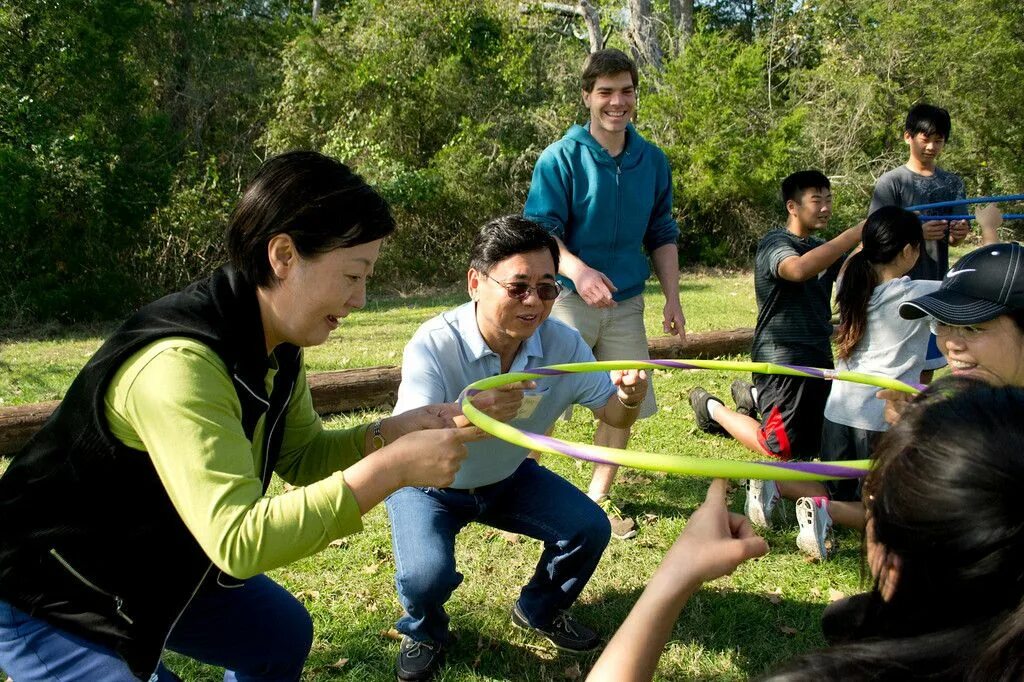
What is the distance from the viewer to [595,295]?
4145 millimetres

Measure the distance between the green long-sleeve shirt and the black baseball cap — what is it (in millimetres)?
2432

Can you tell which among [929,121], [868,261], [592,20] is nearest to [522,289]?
[868,261]

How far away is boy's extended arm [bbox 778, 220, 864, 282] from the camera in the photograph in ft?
16.8

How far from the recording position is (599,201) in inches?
196

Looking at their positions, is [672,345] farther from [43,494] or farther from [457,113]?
[457,113]

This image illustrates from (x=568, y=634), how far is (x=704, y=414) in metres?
3.19

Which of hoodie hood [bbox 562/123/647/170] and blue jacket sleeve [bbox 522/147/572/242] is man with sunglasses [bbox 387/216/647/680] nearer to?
blue jacket sleeve [bbox 522/147/572/242]

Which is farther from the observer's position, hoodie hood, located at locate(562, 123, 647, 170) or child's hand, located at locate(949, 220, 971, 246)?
child's hand, located at locate(949, 220, 971, 246)

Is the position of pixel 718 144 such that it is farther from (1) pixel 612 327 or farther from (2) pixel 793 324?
(1) pixel 612 327

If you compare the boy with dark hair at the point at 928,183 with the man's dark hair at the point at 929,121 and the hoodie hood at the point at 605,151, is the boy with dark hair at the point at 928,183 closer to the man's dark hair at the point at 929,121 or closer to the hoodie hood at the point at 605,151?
the man's dark hair at the point at 929,121

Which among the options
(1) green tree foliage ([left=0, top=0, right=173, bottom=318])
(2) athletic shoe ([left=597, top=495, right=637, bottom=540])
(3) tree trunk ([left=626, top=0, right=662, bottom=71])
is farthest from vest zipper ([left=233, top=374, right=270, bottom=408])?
(3) tree trunk ([left=626, top=0, right=662, bottom=71])

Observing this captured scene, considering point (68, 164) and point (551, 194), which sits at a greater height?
point (68, 164)

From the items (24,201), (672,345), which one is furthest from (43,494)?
(24,201)

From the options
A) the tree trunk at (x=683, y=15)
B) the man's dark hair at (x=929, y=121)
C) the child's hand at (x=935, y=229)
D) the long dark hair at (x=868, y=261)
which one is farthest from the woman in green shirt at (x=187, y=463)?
the tree trunk at (x=683, y=15)
